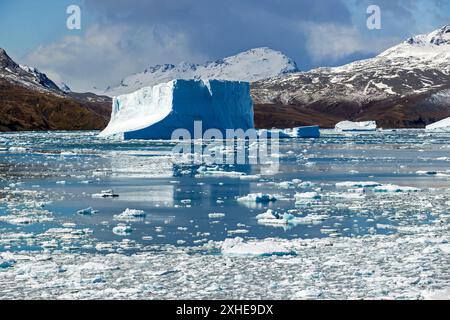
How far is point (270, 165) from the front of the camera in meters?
25.2

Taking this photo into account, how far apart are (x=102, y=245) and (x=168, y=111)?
1263 inches

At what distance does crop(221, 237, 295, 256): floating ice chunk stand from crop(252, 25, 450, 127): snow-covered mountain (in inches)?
4823

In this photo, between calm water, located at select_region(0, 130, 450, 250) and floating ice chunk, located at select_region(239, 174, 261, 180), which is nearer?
calm water, located at select_region(0, 130, 450, 250)

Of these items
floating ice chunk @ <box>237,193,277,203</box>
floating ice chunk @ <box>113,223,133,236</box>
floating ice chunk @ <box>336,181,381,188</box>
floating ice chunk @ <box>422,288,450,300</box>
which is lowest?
floating ice chunk @ <box>422,288,450,300</box>

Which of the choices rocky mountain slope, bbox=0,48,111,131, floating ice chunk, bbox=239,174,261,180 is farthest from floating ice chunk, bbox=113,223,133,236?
rocky mountain slope, bbox=0,48,111,131

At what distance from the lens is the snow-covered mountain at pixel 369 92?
141 metres

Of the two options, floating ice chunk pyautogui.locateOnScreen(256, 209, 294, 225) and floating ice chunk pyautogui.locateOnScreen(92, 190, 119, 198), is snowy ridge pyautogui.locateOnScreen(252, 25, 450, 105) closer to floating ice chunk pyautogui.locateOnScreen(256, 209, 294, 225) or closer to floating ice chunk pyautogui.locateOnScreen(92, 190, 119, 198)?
floating ice chunk pyautogui.locateOnScreen(92, 190, 119, 198)

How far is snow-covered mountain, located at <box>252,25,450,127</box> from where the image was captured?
141m

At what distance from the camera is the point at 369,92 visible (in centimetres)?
16638

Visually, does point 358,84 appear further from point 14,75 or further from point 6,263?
point 6,263

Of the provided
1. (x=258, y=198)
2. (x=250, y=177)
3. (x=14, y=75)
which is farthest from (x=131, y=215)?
(x=14, y=75)

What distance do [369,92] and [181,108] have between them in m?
130
